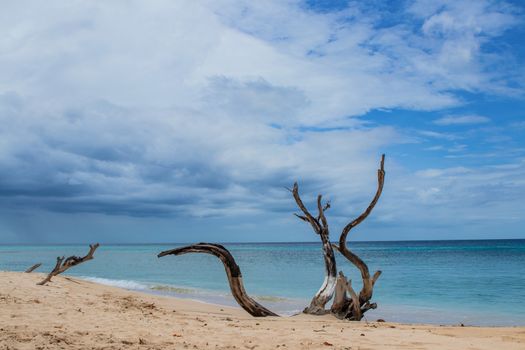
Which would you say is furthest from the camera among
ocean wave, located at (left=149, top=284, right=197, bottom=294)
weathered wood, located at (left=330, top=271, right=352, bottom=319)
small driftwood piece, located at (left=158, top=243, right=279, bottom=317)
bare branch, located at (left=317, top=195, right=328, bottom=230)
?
ocean wave, located at (left=149, top=284, right=197, bottom=294)

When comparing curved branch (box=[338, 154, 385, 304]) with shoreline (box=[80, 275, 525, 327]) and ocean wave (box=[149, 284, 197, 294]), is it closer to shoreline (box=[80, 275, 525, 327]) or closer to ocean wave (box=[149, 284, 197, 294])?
shoreline (box=[80, 275, 525, 327])

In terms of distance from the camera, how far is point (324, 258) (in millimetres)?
13742

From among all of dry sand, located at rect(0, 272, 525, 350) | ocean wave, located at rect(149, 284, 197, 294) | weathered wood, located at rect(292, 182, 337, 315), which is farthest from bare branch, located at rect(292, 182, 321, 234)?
ocean wave, located at rect(149, 284, 197, 294)

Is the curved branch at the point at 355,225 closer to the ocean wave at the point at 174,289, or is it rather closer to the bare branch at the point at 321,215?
the bare branch at the point at 321,215

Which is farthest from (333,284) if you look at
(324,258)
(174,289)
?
(174,289)

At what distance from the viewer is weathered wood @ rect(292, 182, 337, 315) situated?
13.2 meters

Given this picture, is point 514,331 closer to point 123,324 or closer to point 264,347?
point 264,347

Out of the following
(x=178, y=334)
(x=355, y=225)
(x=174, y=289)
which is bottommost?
(x=174, y=289)

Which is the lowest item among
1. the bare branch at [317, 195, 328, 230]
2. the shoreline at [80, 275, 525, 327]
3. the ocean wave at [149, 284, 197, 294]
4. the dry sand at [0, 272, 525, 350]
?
the ocean wave at [149, 284, 197, 294]

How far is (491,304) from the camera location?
19.0 m

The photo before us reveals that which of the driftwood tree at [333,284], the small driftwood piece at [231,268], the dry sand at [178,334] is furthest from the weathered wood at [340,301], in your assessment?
the dry sand at [178,334]

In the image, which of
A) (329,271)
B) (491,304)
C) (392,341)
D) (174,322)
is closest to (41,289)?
(174,322)

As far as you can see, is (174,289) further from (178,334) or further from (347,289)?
(178,334)

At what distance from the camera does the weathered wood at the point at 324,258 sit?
13223 mm
